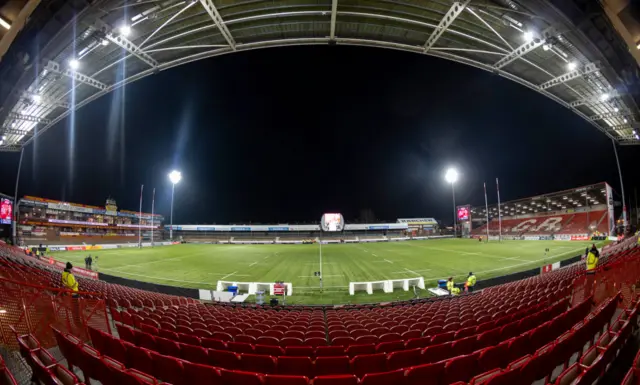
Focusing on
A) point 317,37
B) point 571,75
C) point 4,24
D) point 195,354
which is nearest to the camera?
point 4,24

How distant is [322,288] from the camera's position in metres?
19.6

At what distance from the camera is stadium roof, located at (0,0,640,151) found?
28.0ft

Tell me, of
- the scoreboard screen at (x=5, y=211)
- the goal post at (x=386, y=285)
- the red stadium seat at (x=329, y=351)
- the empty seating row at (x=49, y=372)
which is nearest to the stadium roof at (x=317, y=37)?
the empty seating row at (x=49, y=372)

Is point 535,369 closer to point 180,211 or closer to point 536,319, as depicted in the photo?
point 536,319

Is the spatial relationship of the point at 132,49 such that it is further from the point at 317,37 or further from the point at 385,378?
the point at 385,378

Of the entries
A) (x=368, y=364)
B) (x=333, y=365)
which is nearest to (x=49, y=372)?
(x=333, y=365)

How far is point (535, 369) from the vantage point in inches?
129

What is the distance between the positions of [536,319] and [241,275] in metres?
23.7

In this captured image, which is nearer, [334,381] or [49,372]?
[49,372]

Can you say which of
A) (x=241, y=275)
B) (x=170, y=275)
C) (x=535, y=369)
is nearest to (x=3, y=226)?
(x=170, y=275)

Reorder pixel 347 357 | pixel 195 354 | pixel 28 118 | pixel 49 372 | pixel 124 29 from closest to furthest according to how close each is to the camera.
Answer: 1. pixel 49 372
2. pixel 347 357
3. pixel 195 354
4. pixel 124 29
5. pixel 28 118

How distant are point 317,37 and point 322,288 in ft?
53.8

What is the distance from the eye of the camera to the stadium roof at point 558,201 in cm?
5850

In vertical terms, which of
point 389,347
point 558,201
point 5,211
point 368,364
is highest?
point 5,211
